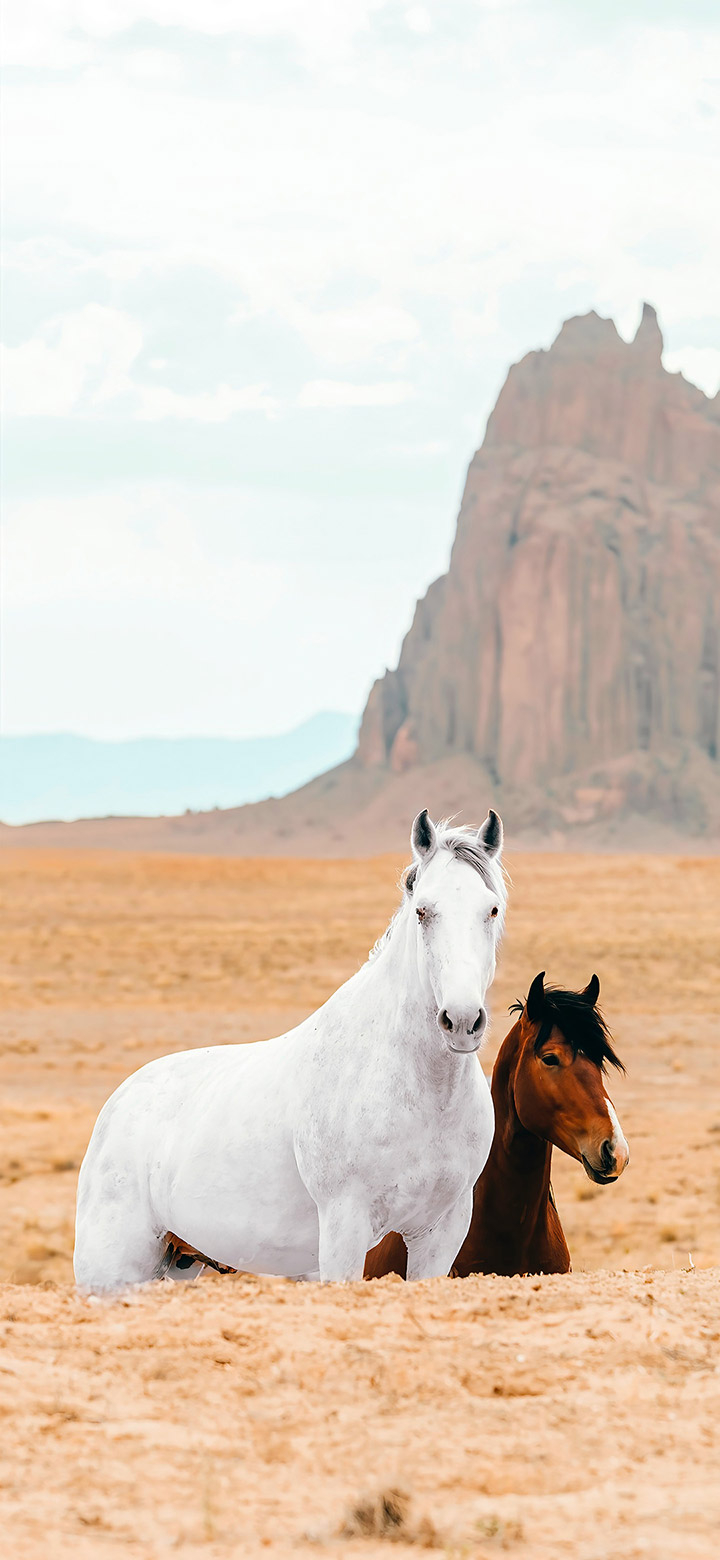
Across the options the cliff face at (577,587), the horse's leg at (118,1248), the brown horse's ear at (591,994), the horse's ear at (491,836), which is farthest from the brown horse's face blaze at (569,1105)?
the cliff face at (577,587)

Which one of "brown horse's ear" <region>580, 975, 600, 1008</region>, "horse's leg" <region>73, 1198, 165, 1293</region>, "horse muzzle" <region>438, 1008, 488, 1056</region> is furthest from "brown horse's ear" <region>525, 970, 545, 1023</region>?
"horse's leg" <region>73, 1198, 165, 1293</region>

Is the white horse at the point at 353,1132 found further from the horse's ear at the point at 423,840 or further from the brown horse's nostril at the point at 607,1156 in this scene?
the brown horse's nostril at the point at 607,1156

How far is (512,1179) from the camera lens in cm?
605

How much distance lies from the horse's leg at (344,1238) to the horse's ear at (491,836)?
1.39 meters

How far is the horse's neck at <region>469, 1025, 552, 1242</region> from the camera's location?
239 inches

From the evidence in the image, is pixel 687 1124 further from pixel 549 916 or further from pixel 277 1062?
pixel 549 916

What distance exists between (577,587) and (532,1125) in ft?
410

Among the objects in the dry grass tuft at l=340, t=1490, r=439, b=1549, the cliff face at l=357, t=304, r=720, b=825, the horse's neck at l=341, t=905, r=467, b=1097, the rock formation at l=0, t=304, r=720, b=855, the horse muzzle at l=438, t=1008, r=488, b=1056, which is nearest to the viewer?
the dry grass tuft at l=340, t=1490, r=439, b=1549

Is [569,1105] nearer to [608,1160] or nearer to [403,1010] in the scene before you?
[608,1160]

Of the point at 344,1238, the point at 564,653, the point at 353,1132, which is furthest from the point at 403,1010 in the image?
the point at 564,653

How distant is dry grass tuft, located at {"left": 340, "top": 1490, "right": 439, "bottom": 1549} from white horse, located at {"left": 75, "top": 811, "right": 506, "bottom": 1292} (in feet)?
5.61

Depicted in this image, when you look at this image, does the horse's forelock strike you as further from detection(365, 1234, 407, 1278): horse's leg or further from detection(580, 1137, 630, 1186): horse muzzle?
detection(365, 1234, 407, 1278): horse's leg

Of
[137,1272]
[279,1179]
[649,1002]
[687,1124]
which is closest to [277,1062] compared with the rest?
[279,1179]

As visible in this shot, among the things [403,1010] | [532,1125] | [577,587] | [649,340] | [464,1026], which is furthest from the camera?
[649,340]
